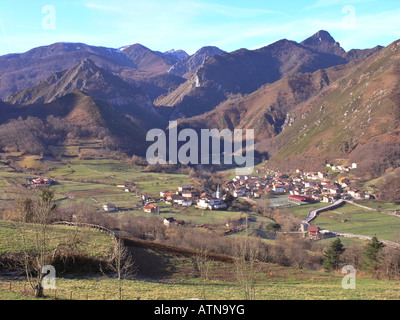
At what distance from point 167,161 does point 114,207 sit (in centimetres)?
6291

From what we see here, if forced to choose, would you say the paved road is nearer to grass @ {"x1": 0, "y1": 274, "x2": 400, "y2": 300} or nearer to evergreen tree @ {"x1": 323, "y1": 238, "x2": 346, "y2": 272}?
evergreen tree @ {"x1": 323, "y1": 238, "x2": 346, "y2": 272}

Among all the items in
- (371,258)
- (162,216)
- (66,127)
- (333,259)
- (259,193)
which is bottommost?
(259,193)

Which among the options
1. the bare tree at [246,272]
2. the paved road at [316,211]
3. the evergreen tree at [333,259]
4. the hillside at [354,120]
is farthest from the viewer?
the hillside at [354,120]

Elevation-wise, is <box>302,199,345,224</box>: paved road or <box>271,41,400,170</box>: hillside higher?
<box>271,41,400,170</box>: hillside

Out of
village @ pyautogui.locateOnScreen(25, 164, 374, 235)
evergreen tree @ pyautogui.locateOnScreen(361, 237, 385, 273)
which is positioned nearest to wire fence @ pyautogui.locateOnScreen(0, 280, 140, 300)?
evergreen tree @ pyautogui.locateOnScreen(361, 237, 385, 273)

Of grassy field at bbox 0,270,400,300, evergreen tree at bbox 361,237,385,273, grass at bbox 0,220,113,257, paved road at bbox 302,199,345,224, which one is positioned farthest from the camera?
paved road at bbox 302,199,345,224

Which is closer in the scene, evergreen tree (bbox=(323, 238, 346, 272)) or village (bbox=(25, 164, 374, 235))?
evergreen tree (bbox=(323, 238, 346, 272))

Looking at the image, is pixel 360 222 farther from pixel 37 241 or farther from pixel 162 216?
pixel 37 241

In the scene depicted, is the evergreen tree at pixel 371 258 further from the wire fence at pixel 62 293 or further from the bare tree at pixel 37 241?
the bare tree at pixel 37 241

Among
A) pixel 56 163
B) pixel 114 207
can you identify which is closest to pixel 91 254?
pixel 114 207

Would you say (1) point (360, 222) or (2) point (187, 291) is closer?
(2) point (187, 291)

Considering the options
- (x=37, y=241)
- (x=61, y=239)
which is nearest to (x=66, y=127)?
(x=61, y=239)

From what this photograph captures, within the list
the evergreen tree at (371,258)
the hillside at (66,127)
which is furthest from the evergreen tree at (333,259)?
the hillside at (66,127)

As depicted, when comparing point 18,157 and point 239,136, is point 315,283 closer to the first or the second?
point 18,157
